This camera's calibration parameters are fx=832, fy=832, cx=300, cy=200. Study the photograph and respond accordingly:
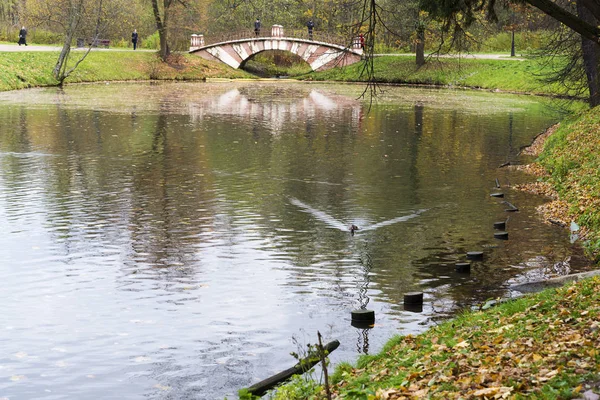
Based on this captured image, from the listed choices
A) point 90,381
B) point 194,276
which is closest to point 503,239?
point 194,276

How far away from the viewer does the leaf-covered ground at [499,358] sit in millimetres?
7293

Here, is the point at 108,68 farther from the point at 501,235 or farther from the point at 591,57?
the point at 501,235

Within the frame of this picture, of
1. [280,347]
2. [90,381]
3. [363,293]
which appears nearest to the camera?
[90,381]

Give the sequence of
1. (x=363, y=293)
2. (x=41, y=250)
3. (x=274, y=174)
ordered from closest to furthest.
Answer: (x=363, y=293) < (x=41, y=250) < (x=274, y=174)

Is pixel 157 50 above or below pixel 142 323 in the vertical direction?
above

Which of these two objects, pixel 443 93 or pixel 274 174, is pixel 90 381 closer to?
pixel 274 174

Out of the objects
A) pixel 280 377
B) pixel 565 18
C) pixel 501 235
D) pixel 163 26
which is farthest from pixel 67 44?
pixel 280 377

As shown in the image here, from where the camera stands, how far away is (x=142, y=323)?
453 inches

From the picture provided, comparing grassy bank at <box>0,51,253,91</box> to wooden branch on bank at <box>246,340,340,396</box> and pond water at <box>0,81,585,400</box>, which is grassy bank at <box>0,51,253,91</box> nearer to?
pond water at <box>0,81,585,400</box>

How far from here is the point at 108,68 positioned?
2466 inches

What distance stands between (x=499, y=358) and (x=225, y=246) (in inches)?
327

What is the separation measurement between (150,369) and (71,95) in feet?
131

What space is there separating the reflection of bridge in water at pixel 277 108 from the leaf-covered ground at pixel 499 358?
24.5 meters

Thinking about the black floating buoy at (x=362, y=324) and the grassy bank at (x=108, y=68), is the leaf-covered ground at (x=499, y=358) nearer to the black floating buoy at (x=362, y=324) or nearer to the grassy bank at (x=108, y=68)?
the black floating buoy at (x=362, y=324)
